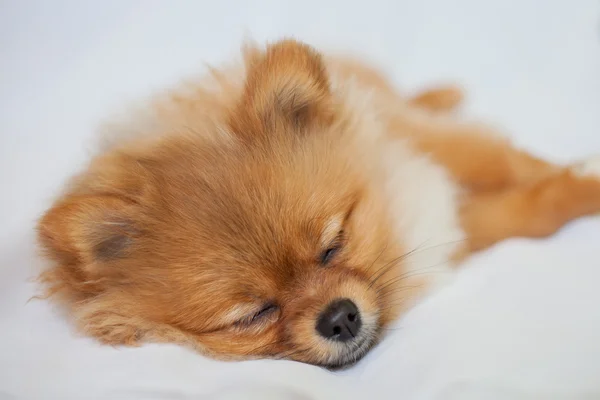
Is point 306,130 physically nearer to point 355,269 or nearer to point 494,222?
point 355,269

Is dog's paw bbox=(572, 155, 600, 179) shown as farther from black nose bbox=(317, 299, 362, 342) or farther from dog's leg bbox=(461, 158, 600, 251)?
black nose bbox=(317, 299, 362, 342)

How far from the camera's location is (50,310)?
1.22 meters

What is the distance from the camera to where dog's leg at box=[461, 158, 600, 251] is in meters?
1.24

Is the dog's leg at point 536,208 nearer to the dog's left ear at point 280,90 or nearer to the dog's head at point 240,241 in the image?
the dog's head at point 240,241

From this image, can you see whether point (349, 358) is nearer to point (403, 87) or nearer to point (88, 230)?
A: point (88, 230)

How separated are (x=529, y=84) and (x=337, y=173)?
555 millimetres

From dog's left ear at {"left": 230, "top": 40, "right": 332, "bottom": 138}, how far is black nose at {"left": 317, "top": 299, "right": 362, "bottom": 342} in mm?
423

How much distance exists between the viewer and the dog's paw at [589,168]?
127 cm

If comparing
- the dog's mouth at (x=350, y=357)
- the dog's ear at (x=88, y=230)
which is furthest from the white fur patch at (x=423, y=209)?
the dog's ear at (x=88, y=230)

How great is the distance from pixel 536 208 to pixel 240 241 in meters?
0.71

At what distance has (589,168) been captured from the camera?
1.28 m

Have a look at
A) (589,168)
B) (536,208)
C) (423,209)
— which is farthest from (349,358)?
(589,168)

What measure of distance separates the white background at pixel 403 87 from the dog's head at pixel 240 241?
3.7 inches

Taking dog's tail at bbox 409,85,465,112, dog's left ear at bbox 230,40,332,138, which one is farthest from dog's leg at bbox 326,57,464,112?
dog's left ear at bbox 230,40,332,138
